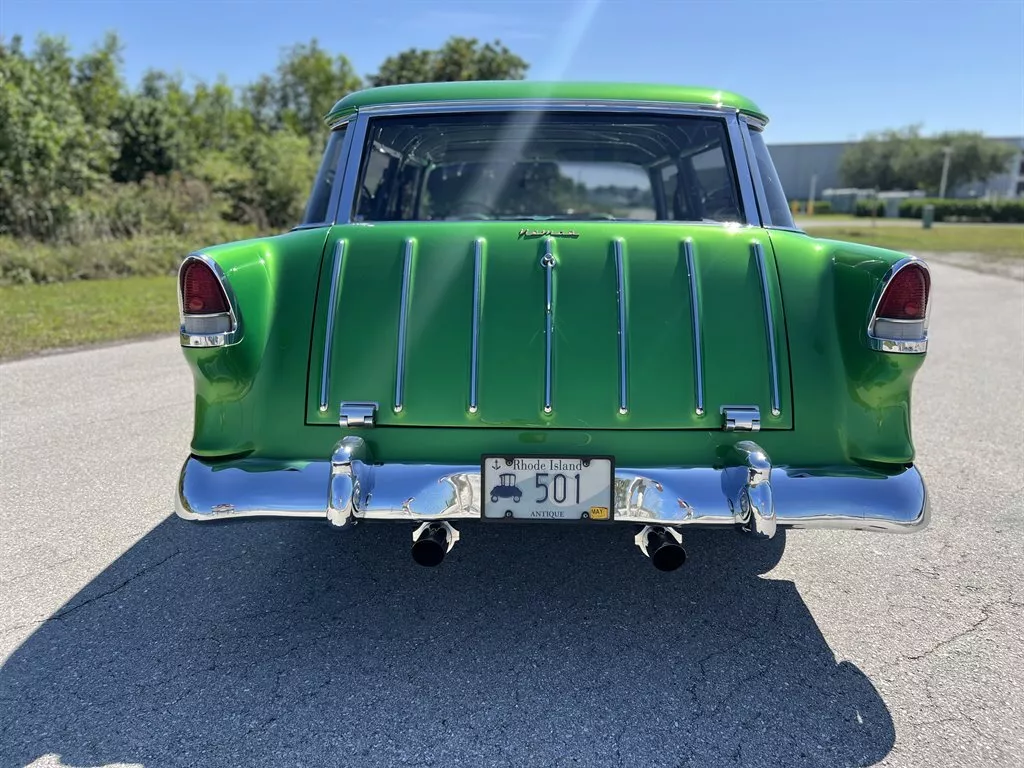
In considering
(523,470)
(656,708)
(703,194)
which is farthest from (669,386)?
(703,194)

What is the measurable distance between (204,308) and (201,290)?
6 centimetres

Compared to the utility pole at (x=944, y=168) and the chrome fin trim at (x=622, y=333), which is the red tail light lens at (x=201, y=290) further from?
the utility pole at (x=944, y=168)

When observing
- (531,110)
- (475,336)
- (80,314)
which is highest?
(531,110)

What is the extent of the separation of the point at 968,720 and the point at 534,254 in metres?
1.95

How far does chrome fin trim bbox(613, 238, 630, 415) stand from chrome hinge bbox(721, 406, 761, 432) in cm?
32

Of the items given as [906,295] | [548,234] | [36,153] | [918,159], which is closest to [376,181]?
[548,234]

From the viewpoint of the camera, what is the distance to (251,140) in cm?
2450

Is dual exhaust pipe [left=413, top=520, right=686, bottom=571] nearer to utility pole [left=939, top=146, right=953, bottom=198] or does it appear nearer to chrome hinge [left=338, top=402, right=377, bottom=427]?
chrome hinge [left=338, top=402, right=377, bottom=427]

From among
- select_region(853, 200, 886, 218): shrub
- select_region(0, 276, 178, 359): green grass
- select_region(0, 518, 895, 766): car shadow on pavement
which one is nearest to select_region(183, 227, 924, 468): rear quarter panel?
select_region(0, 518, 895, 766): car shadow on pavement

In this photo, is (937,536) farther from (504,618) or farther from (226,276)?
(226,276)

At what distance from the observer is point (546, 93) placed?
2.93 metres

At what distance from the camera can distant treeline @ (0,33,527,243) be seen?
1366 centimetres

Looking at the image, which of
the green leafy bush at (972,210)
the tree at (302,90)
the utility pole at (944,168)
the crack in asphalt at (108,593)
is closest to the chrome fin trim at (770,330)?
the crack in asphalt at (108,593)

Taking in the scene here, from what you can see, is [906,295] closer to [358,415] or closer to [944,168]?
[358,415]
